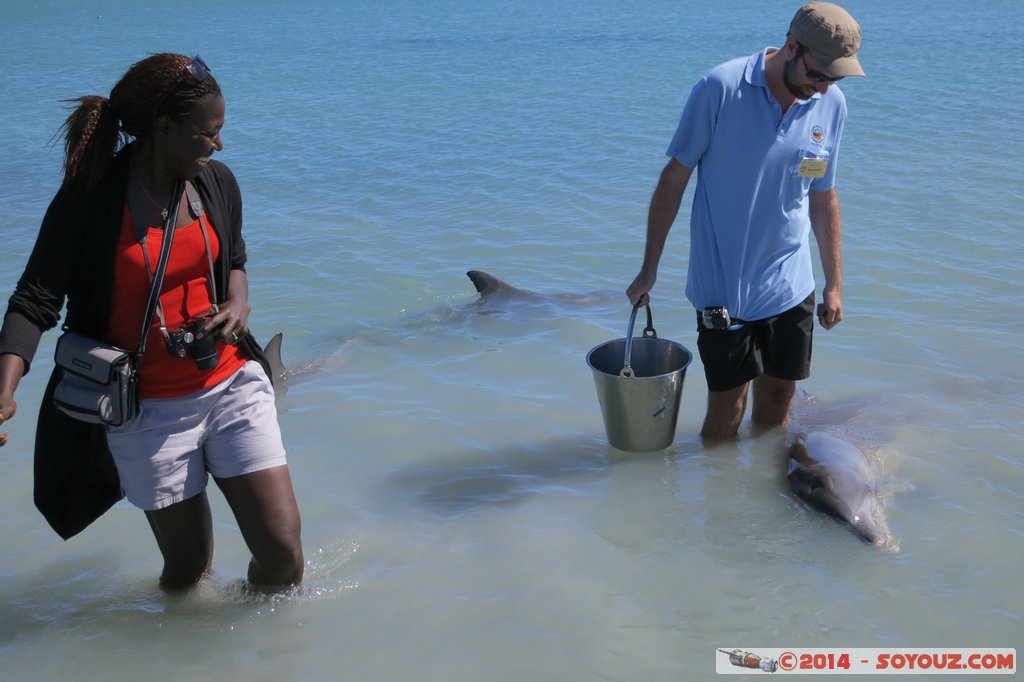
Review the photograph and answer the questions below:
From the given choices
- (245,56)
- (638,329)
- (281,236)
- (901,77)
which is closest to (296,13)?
(245,56)

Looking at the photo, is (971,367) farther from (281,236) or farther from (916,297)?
(281,236)

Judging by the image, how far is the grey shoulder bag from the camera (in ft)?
10.2

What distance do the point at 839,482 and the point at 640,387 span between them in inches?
40.0

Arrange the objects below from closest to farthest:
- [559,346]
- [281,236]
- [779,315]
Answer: [779,315] < [559,346] < [281,236]

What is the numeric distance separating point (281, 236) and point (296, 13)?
33.1m

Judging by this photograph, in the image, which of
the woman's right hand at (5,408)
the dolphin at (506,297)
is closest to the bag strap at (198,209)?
the woman's right hand at (5,408)

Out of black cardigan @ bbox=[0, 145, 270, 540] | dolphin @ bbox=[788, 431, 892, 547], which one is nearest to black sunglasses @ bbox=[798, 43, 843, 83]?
dolphin @ bbox=[788, 431, 892, 547]

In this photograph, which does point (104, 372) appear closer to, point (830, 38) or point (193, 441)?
point (193, 441)

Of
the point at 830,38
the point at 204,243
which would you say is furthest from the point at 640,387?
the point at 204,243

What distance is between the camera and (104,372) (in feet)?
10.2

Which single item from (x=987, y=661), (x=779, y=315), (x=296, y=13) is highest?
(x=296, y=13)

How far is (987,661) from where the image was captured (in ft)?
11.7

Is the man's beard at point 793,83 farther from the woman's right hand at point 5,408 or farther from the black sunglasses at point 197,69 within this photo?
the woman's right hand at point 5,408

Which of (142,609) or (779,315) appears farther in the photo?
(779,315)
